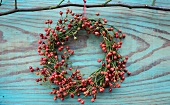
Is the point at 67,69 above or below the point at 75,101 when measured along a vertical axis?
above


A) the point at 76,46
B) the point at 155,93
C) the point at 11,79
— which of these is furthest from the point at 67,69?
the point at 155,93

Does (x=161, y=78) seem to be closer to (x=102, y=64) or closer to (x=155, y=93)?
(x=155, y=93)

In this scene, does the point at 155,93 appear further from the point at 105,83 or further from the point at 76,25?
the point at 76,25

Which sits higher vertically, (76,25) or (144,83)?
(76,25)

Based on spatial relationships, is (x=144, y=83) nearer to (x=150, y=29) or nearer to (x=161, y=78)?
(x=161, y=78)

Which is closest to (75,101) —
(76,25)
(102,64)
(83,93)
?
(83,93)

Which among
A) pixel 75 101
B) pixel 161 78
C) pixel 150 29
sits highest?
pixel 150 29
